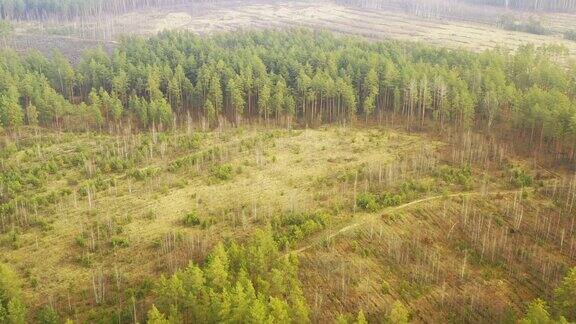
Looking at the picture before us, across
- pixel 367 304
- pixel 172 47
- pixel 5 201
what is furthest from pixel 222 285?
pixel 172 47

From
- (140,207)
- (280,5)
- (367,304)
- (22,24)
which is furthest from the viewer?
(280,5)

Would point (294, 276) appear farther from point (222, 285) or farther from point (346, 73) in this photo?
point (346, 73)

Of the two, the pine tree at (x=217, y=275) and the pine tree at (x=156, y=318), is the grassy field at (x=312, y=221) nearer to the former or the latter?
the pine tree at (x=217, y=275)

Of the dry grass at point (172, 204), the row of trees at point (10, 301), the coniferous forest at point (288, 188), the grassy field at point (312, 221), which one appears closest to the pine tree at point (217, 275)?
the coniferous forest at point (288, 188)

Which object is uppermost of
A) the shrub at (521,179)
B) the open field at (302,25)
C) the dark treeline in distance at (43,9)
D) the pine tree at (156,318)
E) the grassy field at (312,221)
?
the dark treeline in distance at (43,9)

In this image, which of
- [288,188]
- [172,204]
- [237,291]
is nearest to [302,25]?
[288,188]
